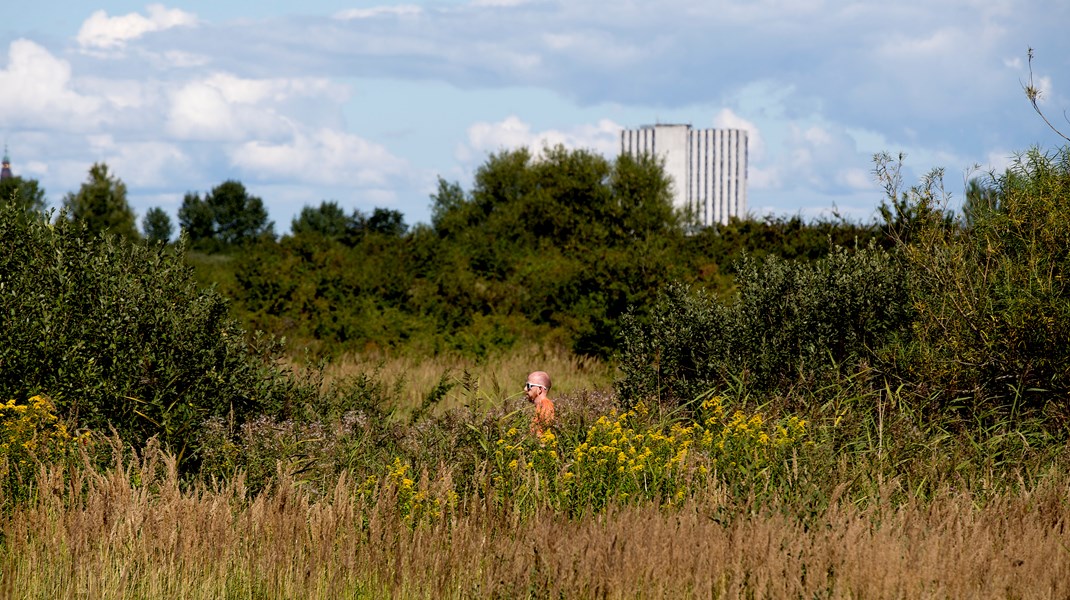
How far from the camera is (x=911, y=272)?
9406mm

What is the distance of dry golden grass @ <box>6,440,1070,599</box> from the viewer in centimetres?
440

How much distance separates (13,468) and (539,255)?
27642 millimetres

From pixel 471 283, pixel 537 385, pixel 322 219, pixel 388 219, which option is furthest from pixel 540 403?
pixel 322 219

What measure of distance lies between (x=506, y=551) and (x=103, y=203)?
160 ft

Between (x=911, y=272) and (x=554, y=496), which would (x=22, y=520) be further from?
(x=911, y=272)

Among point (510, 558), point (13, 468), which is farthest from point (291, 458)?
point (510, 558)

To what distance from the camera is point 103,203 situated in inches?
1928

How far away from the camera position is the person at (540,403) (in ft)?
23.4

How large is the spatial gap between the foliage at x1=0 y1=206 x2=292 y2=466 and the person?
2175mm

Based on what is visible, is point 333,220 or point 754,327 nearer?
point 754,327

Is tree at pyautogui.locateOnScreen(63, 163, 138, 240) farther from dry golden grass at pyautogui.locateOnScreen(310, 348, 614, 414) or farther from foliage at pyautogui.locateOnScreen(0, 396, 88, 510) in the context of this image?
foliage at pyautogui.locateOnScreen(0, 396, 88, 510)

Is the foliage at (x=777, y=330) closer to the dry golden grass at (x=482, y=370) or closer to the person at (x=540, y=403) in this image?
the person at (x=540, y=403)

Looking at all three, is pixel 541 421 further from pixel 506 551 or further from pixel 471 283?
pixel 471 283

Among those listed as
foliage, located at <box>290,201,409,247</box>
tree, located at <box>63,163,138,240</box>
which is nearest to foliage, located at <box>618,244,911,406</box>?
tree, located at <box>63,163,138,240</box>
